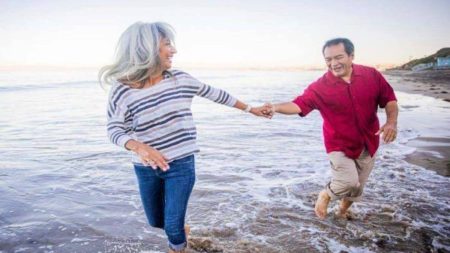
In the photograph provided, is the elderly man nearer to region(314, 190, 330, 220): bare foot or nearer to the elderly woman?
region(314, 190, 330, 220): bare foot

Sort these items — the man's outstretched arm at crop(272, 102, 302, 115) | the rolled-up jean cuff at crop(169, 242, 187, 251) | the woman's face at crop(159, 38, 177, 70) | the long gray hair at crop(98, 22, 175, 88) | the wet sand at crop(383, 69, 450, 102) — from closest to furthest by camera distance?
1. the long gray hair at crop(98, 22, 175, 88)
2. the woman's face at crop(159, 38, 177, 70)
3. the rolled-up jean cuff at crop(169, 242, 187, 251)
4. the man's outstretched arm at crop(272, 102, 302, 115)
5. the wet sand at crop(383, 69, 450, 102)

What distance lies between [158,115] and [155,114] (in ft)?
0.09

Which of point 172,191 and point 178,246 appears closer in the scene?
point 172,191

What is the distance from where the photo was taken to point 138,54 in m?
2.99

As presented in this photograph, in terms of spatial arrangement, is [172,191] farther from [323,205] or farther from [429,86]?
[429,86]

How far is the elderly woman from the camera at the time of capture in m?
2.99

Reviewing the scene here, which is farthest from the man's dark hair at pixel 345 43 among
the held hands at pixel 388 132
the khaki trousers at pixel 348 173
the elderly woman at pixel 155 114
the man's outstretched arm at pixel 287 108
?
the elderly woman at pixel 155 114

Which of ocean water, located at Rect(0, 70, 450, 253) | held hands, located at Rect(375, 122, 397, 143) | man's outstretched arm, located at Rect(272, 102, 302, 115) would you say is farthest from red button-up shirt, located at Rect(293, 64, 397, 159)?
ocean water, located at Rect(0, 70, 450, 253)

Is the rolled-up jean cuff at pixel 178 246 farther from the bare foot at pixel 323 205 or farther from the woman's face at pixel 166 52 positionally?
the bare foot at pixel 323 205

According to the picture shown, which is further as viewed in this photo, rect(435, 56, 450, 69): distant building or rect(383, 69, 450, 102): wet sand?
rect(435, 56, 450, 69): distant building

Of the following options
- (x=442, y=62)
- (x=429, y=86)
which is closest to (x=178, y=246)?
(x=429, y=86)

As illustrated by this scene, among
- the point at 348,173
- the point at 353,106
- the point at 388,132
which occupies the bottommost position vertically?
the point at 348,173

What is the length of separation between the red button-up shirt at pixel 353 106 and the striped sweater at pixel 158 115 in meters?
1.79

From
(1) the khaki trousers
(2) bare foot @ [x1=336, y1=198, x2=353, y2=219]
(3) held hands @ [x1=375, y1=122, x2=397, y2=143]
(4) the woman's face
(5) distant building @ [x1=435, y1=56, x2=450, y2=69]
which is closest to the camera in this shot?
(4) the woman's face
